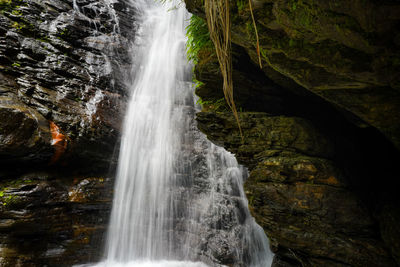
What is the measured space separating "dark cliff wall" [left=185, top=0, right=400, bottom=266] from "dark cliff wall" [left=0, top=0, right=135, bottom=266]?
351cm

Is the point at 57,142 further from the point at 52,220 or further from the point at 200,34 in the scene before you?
the point at 200,34

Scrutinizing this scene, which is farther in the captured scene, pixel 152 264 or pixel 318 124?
pixel 152 264

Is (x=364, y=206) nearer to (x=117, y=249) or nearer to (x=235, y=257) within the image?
(x=235, y=257)

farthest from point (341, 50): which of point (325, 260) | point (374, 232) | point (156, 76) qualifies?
point (156, 76)

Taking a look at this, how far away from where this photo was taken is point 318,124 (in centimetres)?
338

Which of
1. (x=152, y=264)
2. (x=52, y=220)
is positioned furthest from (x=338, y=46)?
(x=52, y=220)

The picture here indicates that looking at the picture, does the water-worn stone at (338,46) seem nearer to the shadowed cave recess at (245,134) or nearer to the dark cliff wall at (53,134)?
the shadowed cave recess at (245,134)

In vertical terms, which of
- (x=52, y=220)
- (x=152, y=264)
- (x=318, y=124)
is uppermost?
(x=318, y=124)

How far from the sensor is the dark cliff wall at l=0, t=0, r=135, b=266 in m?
4.14

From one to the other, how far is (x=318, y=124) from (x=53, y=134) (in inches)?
218

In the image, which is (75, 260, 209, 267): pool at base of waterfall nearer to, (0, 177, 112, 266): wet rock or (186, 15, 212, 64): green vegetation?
(0, 177, 112, 266): wet rock

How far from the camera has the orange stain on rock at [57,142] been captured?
4656mm

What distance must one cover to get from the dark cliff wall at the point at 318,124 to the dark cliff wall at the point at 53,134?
3.51 meters

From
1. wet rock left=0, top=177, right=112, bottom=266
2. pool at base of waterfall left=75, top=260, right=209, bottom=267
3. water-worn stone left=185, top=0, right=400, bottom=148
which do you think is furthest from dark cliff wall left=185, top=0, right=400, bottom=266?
wet rock left=0, top=177, right=112, bottom=266
